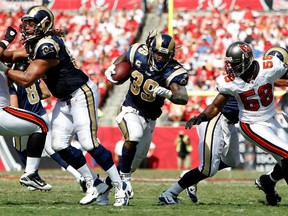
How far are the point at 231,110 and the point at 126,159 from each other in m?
1.19

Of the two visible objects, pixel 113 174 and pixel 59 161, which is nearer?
pixel 113 174

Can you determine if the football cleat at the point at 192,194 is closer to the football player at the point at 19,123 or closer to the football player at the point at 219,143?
the football player at the point at 219,143

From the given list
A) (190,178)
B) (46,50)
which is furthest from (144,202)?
(46,50)

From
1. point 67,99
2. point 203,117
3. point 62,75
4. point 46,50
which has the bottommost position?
point 203,117

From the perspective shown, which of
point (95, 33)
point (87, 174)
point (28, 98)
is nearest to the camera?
point (87, 174)

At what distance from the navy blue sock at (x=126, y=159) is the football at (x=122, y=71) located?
70 cm

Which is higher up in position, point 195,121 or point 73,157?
point 195,121

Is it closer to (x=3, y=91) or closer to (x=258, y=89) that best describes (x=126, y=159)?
(x=3, y=91)

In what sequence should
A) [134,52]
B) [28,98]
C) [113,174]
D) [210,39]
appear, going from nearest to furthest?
[113,174], [134,52], [28,98], [210,39]

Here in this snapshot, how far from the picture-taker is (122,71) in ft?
26.2

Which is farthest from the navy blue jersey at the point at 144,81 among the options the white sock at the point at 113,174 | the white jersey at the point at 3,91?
the white jersey at the point at 3,91

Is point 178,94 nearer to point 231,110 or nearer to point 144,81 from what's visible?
point 144,81

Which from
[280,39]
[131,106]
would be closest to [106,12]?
[280,39]

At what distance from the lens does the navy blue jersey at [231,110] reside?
815 cm
